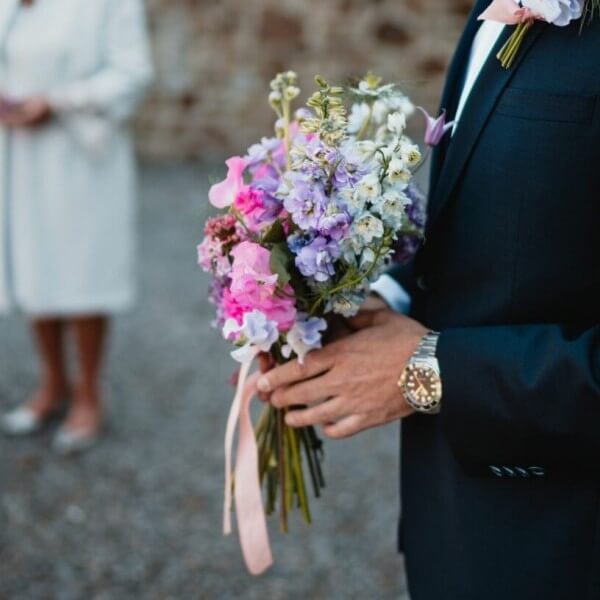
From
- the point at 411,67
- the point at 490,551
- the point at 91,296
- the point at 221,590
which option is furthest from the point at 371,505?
the point at 411,67

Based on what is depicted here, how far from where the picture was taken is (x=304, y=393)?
1.62 metres

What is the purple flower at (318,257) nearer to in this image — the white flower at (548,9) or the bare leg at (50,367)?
the white flower at (548,9)

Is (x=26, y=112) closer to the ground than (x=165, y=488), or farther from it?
farther from it

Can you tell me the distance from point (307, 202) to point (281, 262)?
0.35 feet

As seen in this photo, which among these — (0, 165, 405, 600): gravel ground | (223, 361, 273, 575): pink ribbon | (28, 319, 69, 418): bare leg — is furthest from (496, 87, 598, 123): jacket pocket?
(28, 319, 69, 418): bare leg

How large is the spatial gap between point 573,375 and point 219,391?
3588mm

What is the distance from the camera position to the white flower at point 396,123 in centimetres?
156

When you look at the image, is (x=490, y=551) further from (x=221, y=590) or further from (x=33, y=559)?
(x=33, y=559)

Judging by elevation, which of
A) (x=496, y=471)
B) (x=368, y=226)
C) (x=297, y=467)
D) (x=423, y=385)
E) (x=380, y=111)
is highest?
(x=380, y=111)

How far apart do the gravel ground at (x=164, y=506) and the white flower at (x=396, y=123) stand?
213 centimetres

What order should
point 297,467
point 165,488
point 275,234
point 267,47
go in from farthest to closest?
point 267,47 < point 165,488 < point 297,467 < point 275,234

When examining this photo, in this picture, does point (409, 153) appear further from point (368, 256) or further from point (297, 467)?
point (297, 467)

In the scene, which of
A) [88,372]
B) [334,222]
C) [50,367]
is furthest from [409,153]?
[50,367]

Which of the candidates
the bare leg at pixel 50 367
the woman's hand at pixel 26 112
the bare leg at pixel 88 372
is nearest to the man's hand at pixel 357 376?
the woman's hand at pixel 26 112
